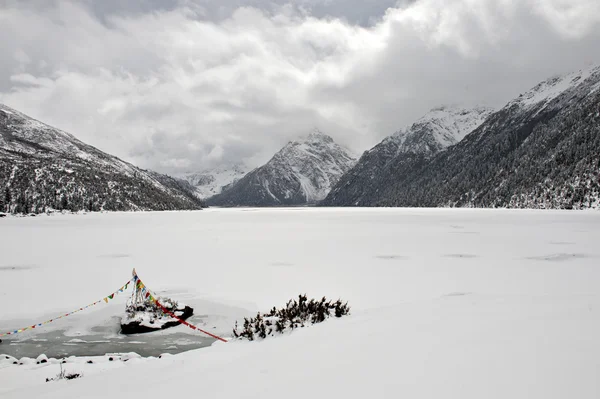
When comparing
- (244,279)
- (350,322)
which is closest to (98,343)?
(244,279)

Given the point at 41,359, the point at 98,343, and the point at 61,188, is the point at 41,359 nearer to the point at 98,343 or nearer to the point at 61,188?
the point at 98,343

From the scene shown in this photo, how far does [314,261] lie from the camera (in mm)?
22766

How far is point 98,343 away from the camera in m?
11.2

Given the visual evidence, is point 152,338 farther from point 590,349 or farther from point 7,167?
point 7,167

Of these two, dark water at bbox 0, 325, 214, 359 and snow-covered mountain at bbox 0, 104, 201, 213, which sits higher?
snow-covered mountain at bbox 0, 104, 201, 213

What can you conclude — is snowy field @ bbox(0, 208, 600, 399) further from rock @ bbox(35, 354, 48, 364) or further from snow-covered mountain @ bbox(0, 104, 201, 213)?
snow-covered mountain @ bbox(0, 104, 201, 213)

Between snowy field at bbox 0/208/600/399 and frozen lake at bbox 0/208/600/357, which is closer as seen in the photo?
snowy field at bbox 0/208/600/399

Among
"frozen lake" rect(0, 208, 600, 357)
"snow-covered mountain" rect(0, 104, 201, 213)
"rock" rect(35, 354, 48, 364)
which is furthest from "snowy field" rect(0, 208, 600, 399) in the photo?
"snow-covered mountain" rect(0, 104, 201, 213)

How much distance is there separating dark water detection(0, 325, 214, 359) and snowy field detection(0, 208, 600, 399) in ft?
0.34

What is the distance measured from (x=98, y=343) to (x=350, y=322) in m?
8.49

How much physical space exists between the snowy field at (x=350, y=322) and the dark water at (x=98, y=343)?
0.34 feet

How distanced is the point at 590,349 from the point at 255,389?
519 cm

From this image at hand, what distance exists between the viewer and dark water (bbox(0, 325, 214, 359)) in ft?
34.0

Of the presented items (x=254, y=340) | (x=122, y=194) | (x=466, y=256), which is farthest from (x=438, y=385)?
(x=122, y=194)
